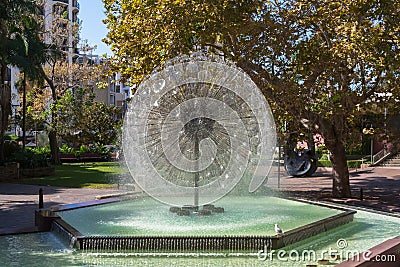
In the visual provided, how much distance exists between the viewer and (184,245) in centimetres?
891

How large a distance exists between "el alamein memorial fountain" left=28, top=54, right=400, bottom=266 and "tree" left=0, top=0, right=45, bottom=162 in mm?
16316

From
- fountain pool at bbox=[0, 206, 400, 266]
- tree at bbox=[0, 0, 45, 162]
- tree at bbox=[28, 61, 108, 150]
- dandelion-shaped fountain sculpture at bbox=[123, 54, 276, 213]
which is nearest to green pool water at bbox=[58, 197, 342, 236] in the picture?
fountain pool at bbox=[0, 206, 400, 266]

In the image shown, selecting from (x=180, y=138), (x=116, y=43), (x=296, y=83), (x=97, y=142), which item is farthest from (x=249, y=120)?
(x=97, y=142)

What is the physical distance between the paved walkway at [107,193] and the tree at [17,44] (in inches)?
260

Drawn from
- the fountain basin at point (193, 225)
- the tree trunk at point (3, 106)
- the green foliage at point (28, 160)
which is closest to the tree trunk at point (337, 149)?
the fountain basin at point (193, 225)

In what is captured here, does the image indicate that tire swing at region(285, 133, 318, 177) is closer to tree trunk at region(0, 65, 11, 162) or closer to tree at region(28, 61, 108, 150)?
tree trunk at region(0, 65, 11, 162)

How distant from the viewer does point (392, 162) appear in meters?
36.6

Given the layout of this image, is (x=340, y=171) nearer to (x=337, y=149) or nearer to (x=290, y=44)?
(x=337, y=149)

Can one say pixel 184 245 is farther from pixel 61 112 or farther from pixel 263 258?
pixel 61 112

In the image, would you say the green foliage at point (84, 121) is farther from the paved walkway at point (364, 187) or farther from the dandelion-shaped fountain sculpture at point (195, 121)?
the dandelion-shaped fountain sculpture at point (195, 121)

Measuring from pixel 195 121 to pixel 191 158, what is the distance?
913 mm

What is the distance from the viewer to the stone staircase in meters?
36.2

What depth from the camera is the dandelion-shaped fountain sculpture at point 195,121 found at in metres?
10.9

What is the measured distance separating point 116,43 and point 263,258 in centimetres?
950
